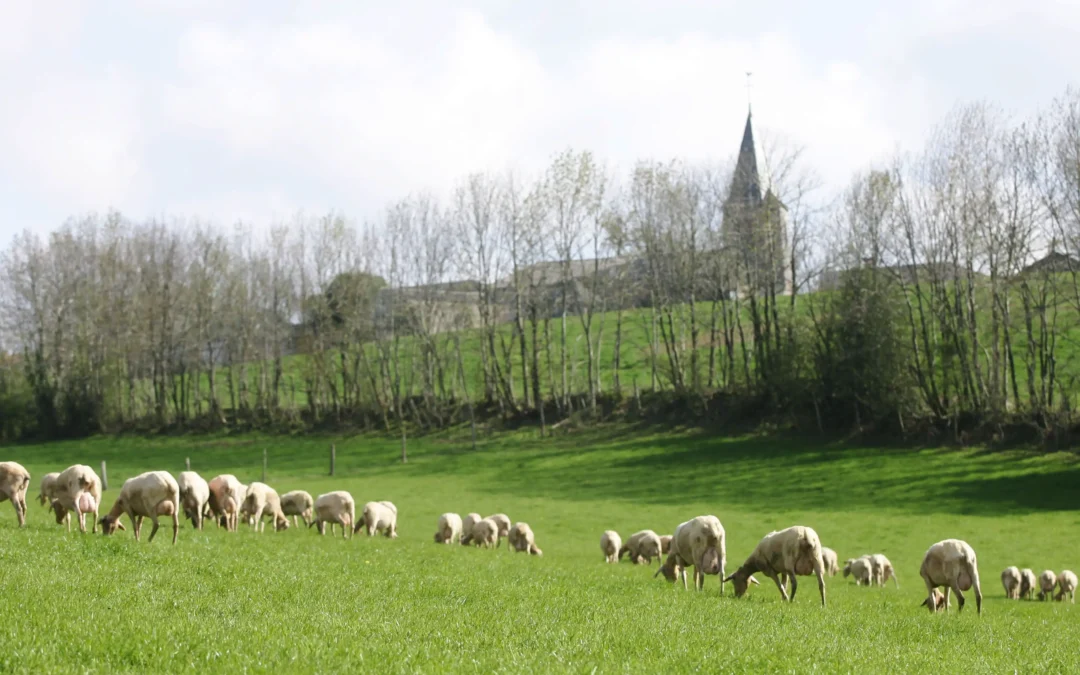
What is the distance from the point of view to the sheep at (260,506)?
27984 millimetres

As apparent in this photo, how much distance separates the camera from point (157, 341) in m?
81.6

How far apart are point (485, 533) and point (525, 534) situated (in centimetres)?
120

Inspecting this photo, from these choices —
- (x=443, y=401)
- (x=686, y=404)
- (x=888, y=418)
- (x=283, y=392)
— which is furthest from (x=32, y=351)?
Answer: (x=888, y=418)

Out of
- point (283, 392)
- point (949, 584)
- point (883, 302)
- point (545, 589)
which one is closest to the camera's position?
point (545, 589)

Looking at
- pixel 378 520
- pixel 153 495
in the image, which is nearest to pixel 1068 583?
pixel 378 520

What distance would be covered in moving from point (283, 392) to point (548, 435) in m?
28.3

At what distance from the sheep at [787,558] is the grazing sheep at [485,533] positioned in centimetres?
1255

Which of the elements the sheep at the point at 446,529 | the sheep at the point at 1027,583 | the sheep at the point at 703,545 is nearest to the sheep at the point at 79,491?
the sheep at the point at 446,529

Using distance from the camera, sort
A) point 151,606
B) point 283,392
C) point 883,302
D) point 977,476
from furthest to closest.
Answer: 1. point 283,392
2. point 883,302
3. point 977,476
4. point 151,606

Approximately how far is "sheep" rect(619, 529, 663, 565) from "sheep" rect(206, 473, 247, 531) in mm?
10959

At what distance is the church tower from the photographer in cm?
6016

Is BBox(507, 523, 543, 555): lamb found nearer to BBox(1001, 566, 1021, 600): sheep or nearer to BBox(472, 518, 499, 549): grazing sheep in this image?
BBox(472, 518, 499, 549): grazing sheep

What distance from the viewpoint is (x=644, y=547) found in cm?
2861

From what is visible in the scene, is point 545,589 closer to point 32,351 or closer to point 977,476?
point 977,476
